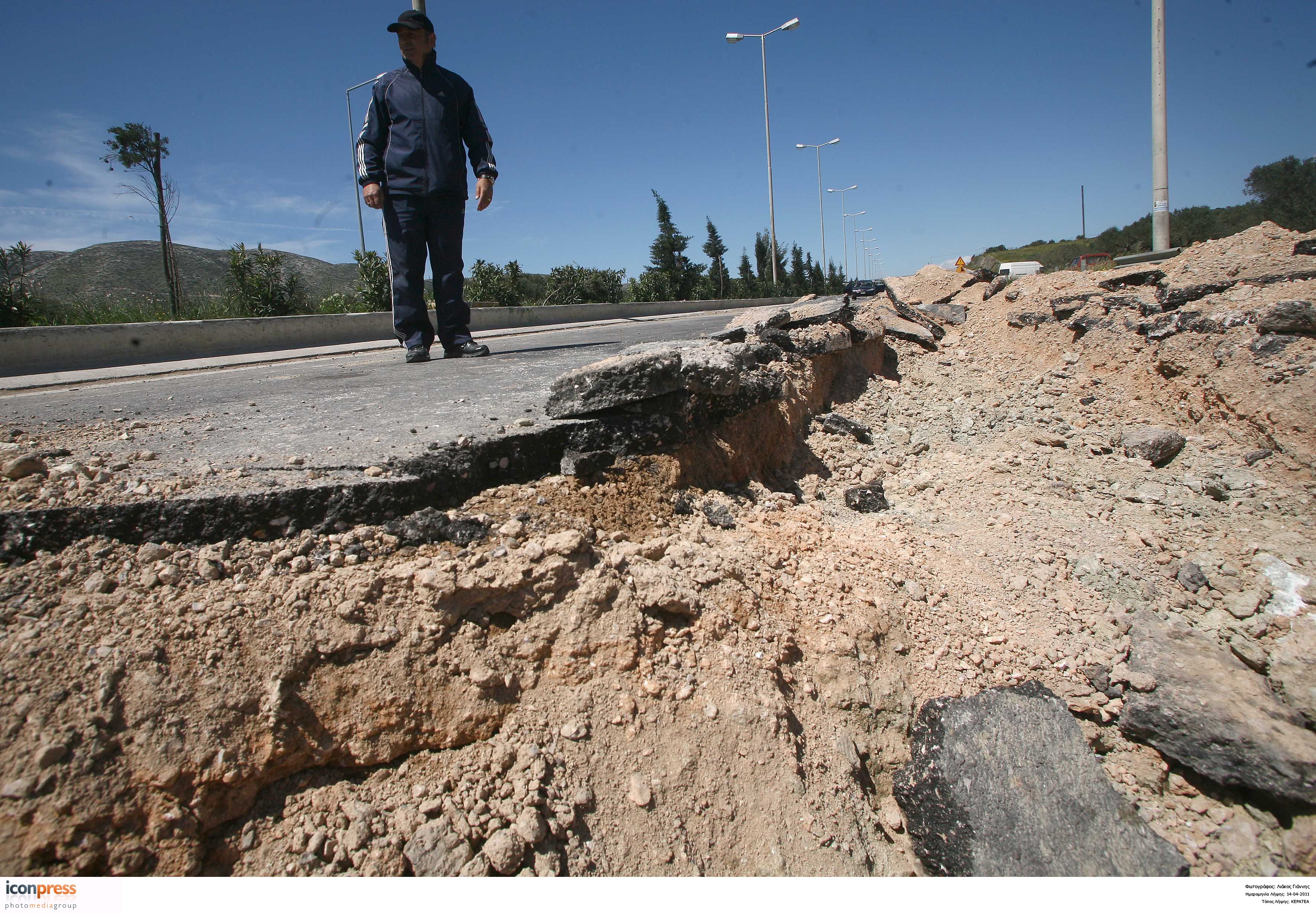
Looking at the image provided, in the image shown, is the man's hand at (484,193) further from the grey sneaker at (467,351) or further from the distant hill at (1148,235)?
the distant hill at (1148,235)

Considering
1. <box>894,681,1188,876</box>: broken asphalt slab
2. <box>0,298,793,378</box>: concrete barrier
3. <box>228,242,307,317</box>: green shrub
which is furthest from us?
<box>228,242,307,317</box>: green shrub

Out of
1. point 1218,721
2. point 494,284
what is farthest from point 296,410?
point 494,284

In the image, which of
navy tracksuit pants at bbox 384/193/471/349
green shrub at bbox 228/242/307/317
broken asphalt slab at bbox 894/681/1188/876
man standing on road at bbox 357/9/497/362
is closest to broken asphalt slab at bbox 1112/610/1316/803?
broken asphalt slab at bbox 894/681/1188/876

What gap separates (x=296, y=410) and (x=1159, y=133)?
35.9 ft

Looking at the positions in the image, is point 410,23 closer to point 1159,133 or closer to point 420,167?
point 420,167

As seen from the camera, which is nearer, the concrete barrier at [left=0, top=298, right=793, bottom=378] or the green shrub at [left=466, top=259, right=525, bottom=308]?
the concrete barrier at [left=0, top=298, right=793, bottom=378]

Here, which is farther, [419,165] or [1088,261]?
[1088,261]

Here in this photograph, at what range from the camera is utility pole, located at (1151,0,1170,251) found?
881 centimetres

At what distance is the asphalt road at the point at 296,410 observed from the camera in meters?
2.30

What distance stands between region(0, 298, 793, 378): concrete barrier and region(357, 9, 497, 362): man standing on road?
18.1 ft

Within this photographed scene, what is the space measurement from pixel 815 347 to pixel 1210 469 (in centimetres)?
247

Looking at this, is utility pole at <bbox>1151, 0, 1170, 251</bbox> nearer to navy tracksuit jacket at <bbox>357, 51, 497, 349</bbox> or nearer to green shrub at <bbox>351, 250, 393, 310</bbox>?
navy tracksuit jacket at <bbox>357, 51, 497, 349</bbox>

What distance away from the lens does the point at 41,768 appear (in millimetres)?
1309

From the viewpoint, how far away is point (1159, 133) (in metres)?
8.85
